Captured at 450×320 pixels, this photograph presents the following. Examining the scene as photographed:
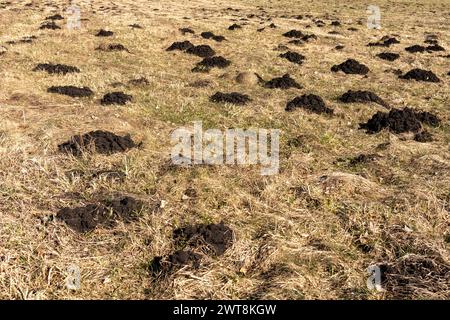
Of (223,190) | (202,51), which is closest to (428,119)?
(223,190)

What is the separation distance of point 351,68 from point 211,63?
5.21 meters

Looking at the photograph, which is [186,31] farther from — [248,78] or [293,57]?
[248,78]

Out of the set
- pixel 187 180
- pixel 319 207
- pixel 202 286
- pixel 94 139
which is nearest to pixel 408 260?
pixel 319 207

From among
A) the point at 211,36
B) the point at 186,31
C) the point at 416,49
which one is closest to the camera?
the point at 416,49

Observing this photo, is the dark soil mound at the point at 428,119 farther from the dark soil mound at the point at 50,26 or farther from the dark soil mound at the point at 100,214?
the dark soil mound at the point at 50,26

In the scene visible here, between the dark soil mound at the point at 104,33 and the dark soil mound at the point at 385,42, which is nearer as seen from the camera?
the dark soil mound at the point at 104,33

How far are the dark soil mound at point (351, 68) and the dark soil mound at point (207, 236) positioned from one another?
11.9 metres

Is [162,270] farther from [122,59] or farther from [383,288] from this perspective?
[122,59]

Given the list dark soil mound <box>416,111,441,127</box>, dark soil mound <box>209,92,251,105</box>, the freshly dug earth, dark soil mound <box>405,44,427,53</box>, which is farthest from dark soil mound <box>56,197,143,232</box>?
dark soil mound <box>405,44,427,53</box>

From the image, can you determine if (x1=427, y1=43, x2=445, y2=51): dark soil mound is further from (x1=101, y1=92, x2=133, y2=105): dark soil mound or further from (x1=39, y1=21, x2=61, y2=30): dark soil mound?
(x1=39, y1=21, x2=61, y2=30): dark soil mound

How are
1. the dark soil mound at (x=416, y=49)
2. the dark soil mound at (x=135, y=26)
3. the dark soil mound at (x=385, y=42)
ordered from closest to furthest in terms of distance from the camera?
the dark soil mound at (x=416, y=49) → the dark soil mound at (x=385, y=42) → the dark soil mound at (x=135, y=26)

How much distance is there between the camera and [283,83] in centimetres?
1498

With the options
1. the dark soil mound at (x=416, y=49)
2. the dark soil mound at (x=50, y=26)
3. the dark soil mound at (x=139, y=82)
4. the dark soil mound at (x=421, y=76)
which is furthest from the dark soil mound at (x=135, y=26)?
the dark soil mound at (x=421, y=76)

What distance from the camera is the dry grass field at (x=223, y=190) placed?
610cm
